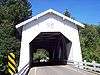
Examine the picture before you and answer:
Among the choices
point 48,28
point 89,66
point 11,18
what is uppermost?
point 11,18

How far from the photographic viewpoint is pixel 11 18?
189 ft

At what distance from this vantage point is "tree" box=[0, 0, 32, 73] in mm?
51844

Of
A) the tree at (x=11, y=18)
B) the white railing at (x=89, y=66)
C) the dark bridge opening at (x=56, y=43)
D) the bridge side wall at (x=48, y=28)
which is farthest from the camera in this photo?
the tree at (x=11, y=18)

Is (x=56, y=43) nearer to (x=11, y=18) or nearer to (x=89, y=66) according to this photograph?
(x=11, y=18)

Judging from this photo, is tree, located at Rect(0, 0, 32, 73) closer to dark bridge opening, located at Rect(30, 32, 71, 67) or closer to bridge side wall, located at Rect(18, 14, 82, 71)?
dark bridge opening, located at Rect(30, 32, 71, 67)

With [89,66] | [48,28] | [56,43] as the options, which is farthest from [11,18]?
[89,66]

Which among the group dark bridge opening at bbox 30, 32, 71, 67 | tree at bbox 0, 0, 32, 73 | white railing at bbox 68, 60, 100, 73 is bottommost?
white railing at bbox 68, 60, 100, 73

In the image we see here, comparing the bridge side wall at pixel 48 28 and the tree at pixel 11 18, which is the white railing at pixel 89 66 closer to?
the bridge side wall at pixel 48 28

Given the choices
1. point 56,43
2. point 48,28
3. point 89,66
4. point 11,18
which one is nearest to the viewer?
point 89,66

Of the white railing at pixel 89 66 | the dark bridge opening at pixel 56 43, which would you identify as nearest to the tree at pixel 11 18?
the dark bridge opening at pixel 56 43

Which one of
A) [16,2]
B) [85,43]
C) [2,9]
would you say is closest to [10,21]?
[2,9]

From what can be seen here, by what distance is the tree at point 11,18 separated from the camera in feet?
170

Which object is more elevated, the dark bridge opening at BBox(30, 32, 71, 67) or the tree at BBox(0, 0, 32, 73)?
the tree at BBox(0, 0, 32, 73)

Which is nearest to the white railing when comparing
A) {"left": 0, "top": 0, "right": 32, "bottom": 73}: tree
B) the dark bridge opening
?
the dark bridge opening
